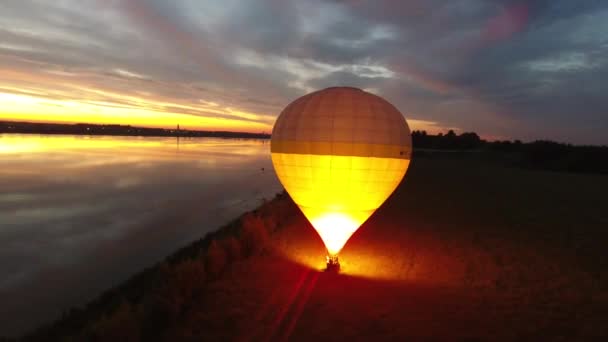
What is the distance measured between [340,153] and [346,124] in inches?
27.4

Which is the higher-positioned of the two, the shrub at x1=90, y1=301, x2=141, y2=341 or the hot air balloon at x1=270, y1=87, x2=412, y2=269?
the hot air balloon at x1=270, y1=87, x2=412, y2=269

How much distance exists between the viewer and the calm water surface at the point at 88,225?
1104 centimetres

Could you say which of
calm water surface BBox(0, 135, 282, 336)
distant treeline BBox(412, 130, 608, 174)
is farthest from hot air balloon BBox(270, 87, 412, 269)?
distant treeline BBox(412, 130, 608, 174)

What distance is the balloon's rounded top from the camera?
30.5 ft

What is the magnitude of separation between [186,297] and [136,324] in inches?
64.3

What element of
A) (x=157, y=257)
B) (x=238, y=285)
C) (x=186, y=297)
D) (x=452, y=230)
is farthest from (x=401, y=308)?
(x=157, y=257)

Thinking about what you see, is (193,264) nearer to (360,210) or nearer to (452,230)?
(360,210)

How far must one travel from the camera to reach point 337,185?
947 centimetres

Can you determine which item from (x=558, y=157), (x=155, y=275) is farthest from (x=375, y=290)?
(x=558, y=157)

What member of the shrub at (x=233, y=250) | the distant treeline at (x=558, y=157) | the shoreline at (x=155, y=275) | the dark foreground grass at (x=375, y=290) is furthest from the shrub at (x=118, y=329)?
the distant treeline at (x=558, y=157)

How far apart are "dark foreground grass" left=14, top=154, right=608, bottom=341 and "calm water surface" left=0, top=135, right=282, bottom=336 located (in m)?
1.76

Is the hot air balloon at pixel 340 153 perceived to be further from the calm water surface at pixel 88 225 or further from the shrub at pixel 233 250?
the calm water surface at pixel 88 225

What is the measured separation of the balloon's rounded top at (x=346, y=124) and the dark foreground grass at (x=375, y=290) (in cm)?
329

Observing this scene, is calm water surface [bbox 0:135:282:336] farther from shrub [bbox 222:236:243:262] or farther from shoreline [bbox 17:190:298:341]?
shrub [bbox 222:236:243:262]
